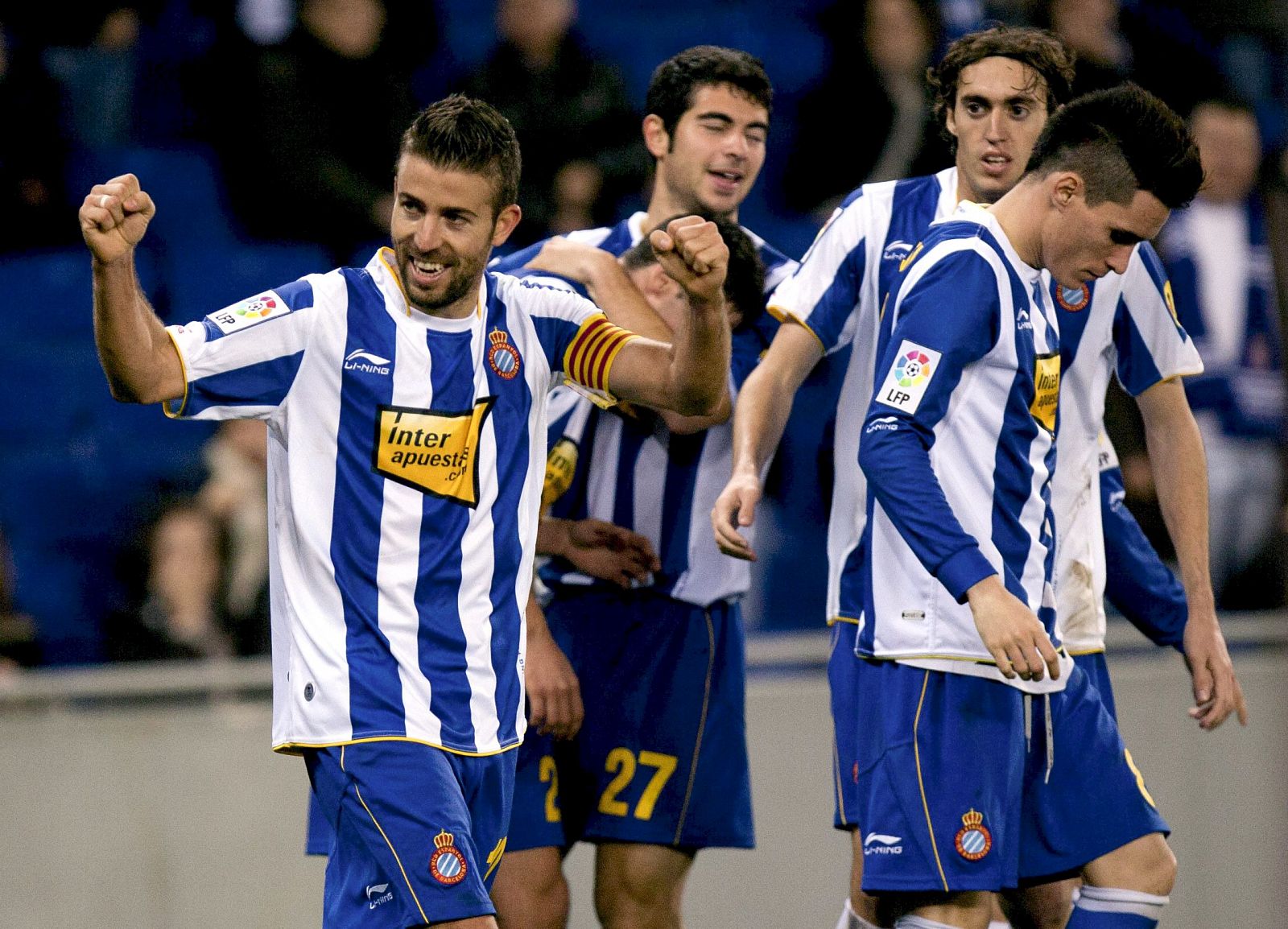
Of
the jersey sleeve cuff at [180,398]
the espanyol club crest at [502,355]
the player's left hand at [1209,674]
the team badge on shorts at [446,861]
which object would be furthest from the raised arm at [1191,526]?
the jersey sleeve cuff at [180,398]

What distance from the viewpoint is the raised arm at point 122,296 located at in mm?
3039

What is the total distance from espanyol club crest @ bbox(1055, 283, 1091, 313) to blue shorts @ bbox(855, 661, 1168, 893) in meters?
0.91

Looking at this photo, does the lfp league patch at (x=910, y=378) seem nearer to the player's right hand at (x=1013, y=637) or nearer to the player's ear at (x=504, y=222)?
the player's right hand at (x=1013, y=637)

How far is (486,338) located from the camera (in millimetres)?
3646

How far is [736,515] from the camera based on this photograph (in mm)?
3908

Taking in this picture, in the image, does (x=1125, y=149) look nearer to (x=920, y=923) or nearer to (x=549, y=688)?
(x=920, y=923)

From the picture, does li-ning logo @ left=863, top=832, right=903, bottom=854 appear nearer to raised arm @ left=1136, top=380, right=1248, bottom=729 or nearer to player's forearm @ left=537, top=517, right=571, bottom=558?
raised arm @ left=1136, top=380, right=1248, bottom=729

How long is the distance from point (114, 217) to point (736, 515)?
4.99 ft

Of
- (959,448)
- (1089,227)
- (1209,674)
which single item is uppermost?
(1089,227)

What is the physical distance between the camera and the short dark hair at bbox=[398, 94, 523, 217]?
353 centimetres

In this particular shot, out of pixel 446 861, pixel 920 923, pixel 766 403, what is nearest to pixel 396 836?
pixel 446 861

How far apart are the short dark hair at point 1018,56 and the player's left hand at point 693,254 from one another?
1.29m

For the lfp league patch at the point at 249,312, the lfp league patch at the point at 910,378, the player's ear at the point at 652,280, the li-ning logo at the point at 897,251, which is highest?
the li-ning logo at the point at 897,251

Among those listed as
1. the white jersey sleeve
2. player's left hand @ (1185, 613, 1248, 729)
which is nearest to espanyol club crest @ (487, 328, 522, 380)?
the white jersey sleeve
